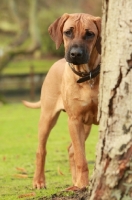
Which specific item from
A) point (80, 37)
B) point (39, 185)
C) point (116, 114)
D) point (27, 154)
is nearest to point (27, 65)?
point (27, 154)

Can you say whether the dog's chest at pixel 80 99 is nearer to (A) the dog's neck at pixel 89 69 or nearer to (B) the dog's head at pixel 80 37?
(A) the dog's neck at pixel 89 69

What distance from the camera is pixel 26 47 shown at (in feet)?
122

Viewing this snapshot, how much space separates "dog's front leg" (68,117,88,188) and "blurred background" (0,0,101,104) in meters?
17.4

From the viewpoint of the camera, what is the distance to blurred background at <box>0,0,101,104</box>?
93.5ft

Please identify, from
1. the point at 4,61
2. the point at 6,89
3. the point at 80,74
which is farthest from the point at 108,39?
the point at 6,89

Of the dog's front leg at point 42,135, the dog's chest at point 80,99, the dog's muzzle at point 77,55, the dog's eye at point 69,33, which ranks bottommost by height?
the dog's front leg at point 42,135

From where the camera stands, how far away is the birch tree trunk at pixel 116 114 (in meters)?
4.49

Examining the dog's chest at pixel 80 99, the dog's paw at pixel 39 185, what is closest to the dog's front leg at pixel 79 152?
the dog's chest at pixel 80 99

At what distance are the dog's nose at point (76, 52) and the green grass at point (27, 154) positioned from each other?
141cm

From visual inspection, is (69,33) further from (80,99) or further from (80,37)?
(80,99)

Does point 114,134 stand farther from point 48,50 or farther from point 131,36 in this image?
point 48,50

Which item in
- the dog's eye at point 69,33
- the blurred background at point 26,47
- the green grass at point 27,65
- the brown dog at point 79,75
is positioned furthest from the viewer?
the green grass at point 27,65

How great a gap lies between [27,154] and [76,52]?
16.9 feet

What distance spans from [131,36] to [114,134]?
2.32ft
